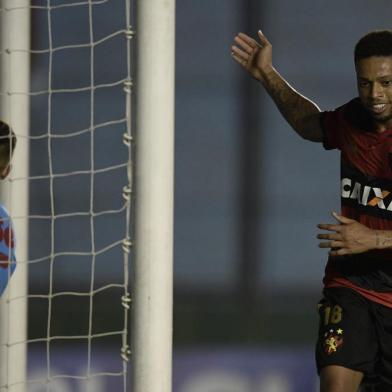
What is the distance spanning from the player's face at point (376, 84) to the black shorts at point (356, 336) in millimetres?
497

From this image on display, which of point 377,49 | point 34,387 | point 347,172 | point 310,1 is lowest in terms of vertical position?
point 34,387

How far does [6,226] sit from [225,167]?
127 inches

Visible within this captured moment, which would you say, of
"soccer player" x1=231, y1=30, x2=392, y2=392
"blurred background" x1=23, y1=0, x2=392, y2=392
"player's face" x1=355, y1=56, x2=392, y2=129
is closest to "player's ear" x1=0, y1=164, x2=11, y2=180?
"soccer player" x1=231, y1=30, x2=392, y2=392

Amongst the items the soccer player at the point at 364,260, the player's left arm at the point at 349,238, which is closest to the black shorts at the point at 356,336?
the soccer player at the point at 364,260

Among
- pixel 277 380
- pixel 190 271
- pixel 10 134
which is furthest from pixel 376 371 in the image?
pixel 190 271

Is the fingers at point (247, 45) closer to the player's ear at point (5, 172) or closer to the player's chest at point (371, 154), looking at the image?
the player's chest at point (371, 154)

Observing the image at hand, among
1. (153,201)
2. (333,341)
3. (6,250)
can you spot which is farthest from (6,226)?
(333,341)

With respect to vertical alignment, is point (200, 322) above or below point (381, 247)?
below

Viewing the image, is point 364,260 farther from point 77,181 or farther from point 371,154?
point 77,181

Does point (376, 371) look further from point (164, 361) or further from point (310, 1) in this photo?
point (310, 1)

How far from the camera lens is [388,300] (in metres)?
3.16

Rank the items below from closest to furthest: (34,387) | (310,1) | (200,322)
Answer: (34,387), (200,322), (310,1)

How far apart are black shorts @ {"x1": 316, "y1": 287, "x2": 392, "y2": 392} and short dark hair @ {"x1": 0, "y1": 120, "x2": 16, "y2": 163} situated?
1047mm

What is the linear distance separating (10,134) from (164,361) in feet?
3.11
